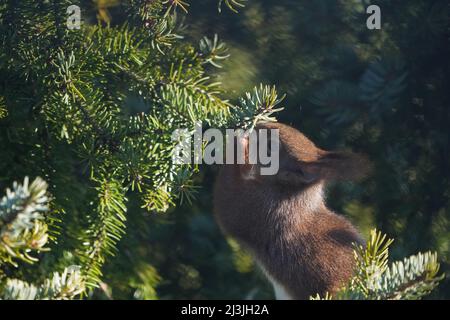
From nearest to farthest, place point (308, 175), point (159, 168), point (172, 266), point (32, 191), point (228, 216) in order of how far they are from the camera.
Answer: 1. point (32, 191)
2. point (159, 168)
3. point (308, 175)
4. point (228, 216)
5. point (172, 266)

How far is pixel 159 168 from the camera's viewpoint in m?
0.85

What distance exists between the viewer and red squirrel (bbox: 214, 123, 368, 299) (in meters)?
1.03

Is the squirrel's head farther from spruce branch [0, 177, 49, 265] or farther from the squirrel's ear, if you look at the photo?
spruce branch [0, 177, 49, 265]

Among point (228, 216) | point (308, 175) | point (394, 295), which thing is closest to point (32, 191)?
point (394, 295)

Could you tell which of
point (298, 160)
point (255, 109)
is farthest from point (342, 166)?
point (255, 109)

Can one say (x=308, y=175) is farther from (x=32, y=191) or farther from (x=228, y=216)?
(x=32, y=191)

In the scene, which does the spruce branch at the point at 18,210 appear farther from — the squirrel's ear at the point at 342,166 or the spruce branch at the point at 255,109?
the squirrel's ear at the point at 342,166

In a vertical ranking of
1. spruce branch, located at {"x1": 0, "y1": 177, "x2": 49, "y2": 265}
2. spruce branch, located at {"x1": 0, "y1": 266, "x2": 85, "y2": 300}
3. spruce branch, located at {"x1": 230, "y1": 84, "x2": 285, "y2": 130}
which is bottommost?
spruce branch, located at {"x1": 0, "y1": 266, "x2": 85, "y2": 300}

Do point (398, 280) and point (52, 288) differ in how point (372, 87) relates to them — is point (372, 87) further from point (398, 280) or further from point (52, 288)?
point (52, 288)

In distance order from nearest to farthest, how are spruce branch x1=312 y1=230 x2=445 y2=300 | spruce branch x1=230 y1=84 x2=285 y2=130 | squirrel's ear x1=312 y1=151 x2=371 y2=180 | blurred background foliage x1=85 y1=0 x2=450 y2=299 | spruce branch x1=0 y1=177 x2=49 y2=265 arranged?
1. spruce branch x1=0 y1=177 x2=49 y2=265
2. spruce branch x1=312 y1=230 x2=445 y2=300
3. spruce branch x1=230 y1=84 x2=285 y2=130
4. squirrel's ear x1=312 y1=151 x2=371 y2=180
5. blurred background foliage x1=85 y1=0 x2=450 y2=299

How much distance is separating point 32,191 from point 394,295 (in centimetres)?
35

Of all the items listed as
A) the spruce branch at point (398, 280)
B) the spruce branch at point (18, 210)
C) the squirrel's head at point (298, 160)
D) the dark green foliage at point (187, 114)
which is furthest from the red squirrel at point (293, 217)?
the spruce branch at point (18, 210)

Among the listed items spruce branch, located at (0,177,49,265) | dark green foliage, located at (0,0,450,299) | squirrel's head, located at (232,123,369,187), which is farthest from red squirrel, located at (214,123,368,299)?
spruce branch, located at (0,177,49,265)
